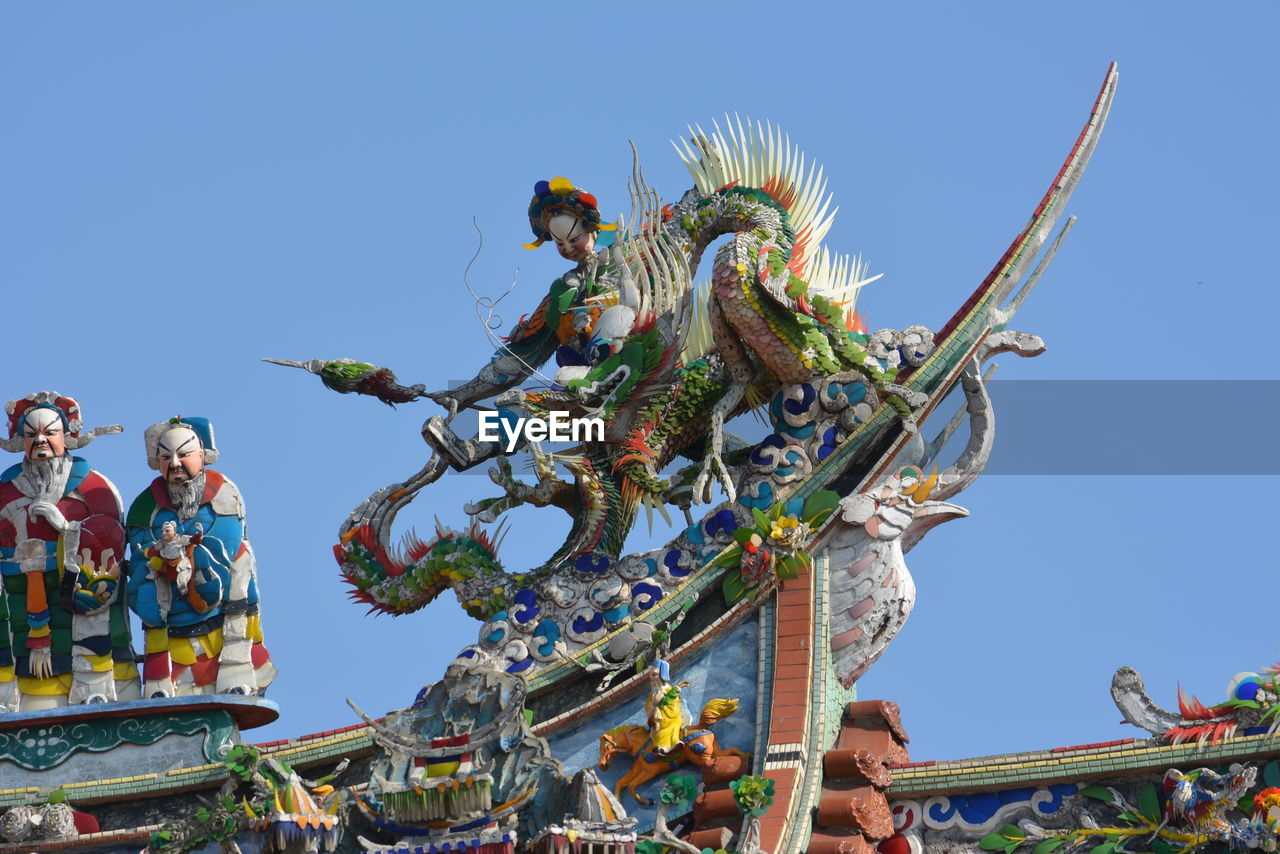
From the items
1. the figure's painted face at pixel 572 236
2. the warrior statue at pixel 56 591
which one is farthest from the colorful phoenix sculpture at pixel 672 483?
the warrior statue at pixel 56 591

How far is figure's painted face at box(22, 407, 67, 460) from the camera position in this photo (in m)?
15.9

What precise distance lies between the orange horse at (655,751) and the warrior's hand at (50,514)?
3.22 m

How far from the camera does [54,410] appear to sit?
632 inches

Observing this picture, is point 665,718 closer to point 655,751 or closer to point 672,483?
point 655,751

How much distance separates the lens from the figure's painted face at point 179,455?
15.8m

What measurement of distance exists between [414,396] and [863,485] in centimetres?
292

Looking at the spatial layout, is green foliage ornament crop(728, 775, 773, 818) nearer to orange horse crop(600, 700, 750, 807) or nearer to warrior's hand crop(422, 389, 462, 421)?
orange horse crop(600, 700, 750, 807)

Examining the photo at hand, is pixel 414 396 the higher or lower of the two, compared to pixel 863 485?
higher

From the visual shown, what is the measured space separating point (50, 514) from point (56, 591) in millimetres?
414

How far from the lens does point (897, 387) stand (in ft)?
51.3

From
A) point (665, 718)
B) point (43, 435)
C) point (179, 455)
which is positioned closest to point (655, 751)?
point (665, 718)

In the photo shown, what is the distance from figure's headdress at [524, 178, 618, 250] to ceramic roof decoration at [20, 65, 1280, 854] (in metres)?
0.02

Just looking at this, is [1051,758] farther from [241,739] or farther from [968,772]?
[241,739]

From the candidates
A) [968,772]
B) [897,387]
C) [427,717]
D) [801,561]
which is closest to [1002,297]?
[897,387]
